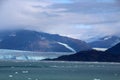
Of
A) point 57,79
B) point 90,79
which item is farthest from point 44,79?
point 90,79

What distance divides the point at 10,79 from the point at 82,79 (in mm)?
16253

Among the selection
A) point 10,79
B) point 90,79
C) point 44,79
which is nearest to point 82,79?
point 90,79

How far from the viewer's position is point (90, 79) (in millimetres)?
112562

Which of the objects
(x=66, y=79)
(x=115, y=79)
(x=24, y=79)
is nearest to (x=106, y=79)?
(x=115, y=79)

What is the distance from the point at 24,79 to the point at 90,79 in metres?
15.1

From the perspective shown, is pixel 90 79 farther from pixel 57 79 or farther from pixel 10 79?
pixel 10 79

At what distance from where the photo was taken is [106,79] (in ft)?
372

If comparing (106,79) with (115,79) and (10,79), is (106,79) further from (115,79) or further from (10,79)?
(10,79)

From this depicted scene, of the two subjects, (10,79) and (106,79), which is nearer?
(10,79)

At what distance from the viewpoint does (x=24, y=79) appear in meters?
106

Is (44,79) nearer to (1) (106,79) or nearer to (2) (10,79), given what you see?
(2) (10,79)

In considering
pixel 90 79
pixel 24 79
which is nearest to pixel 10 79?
pixel 24 79

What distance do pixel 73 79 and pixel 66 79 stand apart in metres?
1.66

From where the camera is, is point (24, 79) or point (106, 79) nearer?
point (24, 79)
